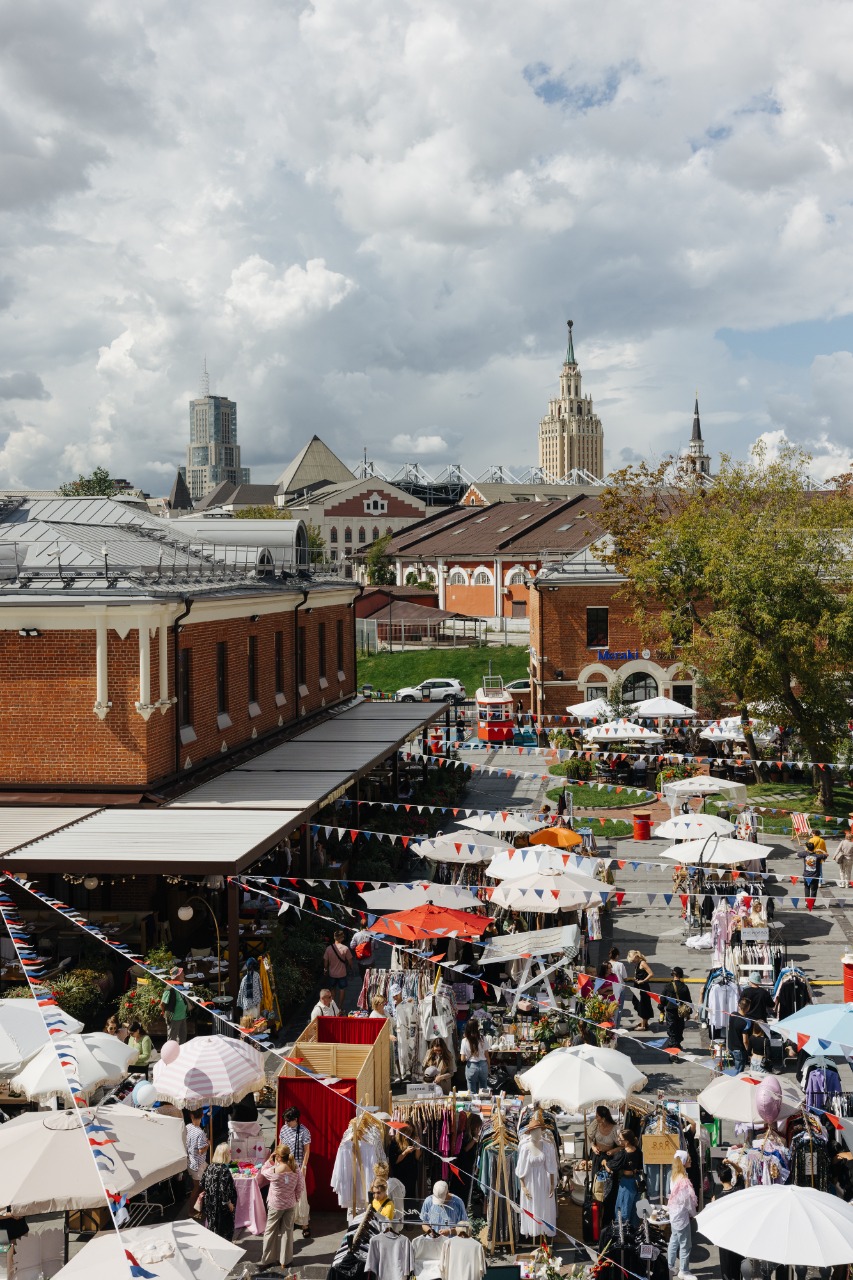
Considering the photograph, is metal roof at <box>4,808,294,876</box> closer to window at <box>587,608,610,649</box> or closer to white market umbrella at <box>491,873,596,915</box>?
white market umbrella at <box>491,873,596,915</box>

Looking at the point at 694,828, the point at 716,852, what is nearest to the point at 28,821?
the point at 716,852

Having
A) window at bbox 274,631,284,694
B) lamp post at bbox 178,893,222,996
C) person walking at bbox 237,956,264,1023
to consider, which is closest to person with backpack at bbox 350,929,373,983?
lamp post at bbox 178,893,222,996

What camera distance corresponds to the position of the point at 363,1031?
47.1ft

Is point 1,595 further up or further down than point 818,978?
further up

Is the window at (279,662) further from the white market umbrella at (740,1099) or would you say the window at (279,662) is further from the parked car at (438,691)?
the parked car at (438,691)

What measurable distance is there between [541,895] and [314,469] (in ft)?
475

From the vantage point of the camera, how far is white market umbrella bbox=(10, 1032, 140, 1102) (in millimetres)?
12180

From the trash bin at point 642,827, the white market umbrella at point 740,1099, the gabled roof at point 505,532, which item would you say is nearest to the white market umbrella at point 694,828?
the trash bin at point 642,827

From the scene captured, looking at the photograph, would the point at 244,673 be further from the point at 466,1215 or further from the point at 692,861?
→ the point at 466,1215

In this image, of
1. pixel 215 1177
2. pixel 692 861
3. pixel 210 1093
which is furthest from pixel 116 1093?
pixel 692 861

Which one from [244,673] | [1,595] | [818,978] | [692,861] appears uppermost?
[1,595]

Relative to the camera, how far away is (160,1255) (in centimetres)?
877

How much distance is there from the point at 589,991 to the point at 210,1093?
664 centimetres

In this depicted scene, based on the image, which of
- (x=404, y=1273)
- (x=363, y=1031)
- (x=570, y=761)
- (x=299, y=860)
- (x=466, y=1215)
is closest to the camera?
(x=404, y=1273)
